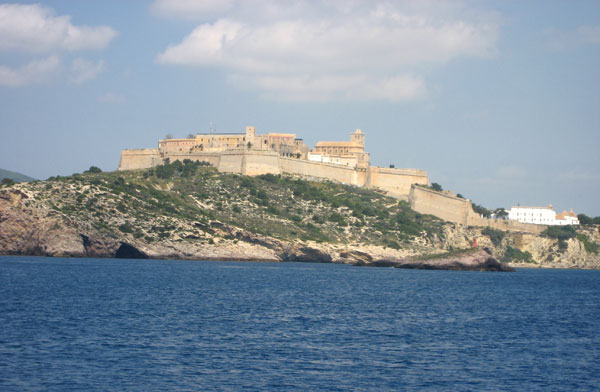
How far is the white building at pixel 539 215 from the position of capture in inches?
5202

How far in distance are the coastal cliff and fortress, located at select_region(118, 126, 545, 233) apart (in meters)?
2.39

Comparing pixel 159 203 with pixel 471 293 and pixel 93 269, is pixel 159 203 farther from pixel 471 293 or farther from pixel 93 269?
pixel 471 293

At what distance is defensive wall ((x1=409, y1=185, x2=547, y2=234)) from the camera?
330ft

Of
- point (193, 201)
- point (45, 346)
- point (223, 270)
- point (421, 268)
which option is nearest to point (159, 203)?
point (193, 201)

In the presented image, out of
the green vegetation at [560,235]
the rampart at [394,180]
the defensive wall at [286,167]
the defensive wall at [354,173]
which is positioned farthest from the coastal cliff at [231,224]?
the rampart at [394,180]

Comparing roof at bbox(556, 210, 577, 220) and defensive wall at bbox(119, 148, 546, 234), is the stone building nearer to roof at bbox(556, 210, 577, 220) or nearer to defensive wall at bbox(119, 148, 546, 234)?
defensive wall at bbox(119, 148, 546, 234)

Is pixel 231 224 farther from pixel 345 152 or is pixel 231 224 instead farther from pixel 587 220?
pixel 587 220

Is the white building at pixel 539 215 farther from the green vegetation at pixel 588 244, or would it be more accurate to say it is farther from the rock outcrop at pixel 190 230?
the rock outcrop at pixel 190 230

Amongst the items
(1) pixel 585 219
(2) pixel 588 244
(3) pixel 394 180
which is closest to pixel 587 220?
(1) pixel 585 219

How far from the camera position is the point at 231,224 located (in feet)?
252

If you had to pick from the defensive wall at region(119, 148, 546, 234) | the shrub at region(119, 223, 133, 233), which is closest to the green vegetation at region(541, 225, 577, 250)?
the defensive wall at region(119, 148, 546, 234)

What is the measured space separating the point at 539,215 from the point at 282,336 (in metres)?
116

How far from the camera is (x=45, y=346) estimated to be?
24.8m

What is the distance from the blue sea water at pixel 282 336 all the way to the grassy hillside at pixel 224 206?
20.0m
